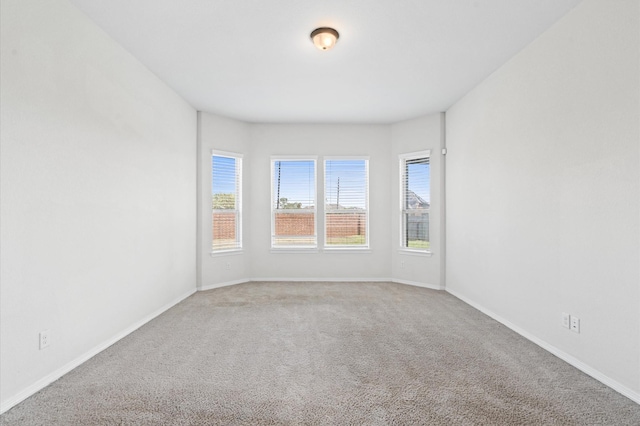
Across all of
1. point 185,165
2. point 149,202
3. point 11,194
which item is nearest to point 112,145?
point 149,202

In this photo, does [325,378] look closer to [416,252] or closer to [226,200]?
[416,252]

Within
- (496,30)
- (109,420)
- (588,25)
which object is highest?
(496,30)

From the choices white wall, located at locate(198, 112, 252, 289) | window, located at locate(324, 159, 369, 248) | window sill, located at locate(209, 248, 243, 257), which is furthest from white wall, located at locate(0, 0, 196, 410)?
window, located at locate(324, 159, 369, 248)

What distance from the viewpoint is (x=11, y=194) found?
2104mm

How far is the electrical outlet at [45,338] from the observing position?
232 cm

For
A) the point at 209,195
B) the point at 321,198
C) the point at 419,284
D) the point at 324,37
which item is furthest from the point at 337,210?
the point at 324,37

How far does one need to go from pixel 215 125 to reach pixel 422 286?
430 centimetres

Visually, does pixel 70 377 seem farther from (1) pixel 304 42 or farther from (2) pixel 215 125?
(2) pixel 215 125

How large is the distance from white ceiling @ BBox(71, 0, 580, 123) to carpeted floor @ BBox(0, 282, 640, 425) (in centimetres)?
283

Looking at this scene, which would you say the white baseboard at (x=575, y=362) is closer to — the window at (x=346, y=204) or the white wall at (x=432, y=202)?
the white wall at (x=432, y=202)

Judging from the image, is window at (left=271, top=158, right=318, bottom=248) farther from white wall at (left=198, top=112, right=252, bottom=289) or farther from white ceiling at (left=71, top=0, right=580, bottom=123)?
white ceiling at (left=71, top=0, right=580, bottom=123)

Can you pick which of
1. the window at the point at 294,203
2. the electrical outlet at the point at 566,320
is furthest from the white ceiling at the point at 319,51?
the electrical outlet at the point at 566,320

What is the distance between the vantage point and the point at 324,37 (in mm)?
2908

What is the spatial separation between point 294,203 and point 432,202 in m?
2.38
